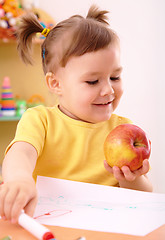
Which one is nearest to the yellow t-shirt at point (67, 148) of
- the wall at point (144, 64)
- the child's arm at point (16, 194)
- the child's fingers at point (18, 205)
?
the child's arm at point (16, 194)

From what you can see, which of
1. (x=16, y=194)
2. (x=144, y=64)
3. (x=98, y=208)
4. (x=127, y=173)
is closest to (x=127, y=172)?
(x=127, y=173)

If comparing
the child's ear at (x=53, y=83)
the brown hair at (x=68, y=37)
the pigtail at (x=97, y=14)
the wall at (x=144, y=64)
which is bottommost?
the wall at (x=144, y=64)

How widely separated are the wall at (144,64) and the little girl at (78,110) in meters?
1.84

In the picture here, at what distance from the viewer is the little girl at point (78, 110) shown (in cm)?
91

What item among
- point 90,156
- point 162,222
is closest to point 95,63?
point 90,156

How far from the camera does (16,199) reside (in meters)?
0.52

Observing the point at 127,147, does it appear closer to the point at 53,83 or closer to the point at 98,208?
the point at 98,208

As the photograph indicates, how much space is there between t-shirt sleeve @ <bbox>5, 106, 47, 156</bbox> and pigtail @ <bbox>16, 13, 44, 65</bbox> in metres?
0.21

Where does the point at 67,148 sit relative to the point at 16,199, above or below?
below

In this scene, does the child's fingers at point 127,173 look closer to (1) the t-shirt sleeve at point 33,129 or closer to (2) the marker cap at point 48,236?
(1) the t-shirt sleeve at point 33,129

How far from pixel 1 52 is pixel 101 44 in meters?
2.14

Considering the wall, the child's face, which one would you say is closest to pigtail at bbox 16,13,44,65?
the child's face

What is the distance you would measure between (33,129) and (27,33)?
39 centimetres

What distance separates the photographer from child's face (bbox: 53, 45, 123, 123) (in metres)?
0.91
